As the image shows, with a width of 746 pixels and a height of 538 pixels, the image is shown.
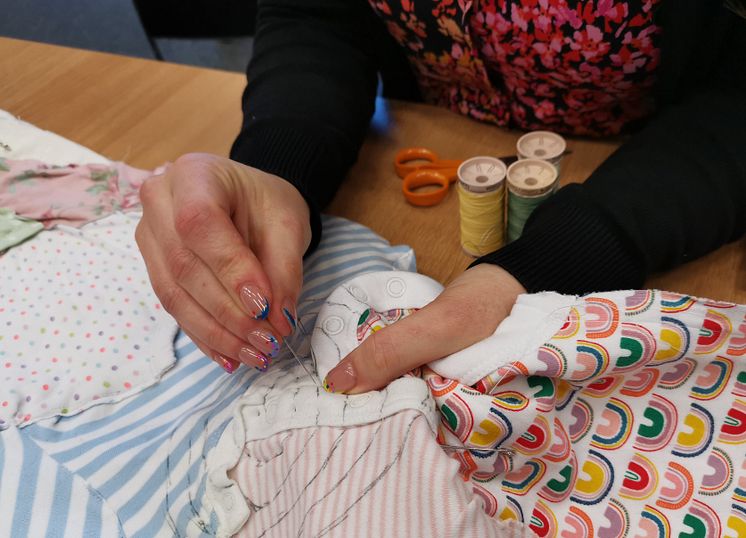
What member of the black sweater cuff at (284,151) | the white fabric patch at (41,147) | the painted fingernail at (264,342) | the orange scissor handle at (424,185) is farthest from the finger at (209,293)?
the white fabric patch at (41,147)

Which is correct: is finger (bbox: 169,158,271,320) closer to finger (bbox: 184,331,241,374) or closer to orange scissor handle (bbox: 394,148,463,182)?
finger (bbox: 184,331,241,374)

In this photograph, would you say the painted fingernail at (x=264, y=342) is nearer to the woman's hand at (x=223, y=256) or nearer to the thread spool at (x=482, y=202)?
the woman's hand at (x=223, y=256)

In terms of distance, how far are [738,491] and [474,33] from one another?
1.93ft

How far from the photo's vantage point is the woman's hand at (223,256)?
551 millimetres

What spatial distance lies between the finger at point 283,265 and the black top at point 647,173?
0.39 feet

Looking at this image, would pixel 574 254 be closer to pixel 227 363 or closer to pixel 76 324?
pixel 227 363

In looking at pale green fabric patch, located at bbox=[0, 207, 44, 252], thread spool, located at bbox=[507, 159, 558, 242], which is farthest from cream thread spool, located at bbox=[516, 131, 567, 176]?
pale green fabric patch, located at bbox=[0, 207, 44, 252]

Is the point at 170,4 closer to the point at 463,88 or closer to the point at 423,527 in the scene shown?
the point at 463,88

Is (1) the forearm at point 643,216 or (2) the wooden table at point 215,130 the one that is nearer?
(1) the forearm at point 643,216

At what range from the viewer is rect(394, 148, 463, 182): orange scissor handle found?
33.5 inches

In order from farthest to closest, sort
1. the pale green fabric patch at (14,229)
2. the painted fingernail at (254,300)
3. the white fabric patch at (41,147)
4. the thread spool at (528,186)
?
the white fabric patch at (41,147) < the pale green fabric patch at (14,229) < the thread spool at (528,186) < the painted fingernail at (254,300)

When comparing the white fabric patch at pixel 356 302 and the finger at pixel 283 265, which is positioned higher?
the finger at pixel 283 265

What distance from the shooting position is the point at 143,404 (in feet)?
2.06

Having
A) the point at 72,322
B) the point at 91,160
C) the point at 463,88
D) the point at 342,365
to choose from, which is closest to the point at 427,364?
the point at 342,365
